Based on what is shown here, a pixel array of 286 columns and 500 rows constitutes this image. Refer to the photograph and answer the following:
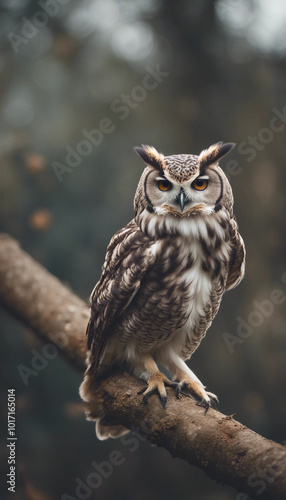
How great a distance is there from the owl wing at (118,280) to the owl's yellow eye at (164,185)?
0.16m

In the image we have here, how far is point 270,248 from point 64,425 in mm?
1327

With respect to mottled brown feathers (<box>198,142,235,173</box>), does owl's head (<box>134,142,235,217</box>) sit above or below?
below

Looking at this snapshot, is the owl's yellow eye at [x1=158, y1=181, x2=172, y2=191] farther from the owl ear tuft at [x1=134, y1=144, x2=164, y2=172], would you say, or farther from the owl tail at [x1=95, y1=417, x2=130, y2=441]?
the owl tail at [x1=95, y1=417, x2=130, y2=441]

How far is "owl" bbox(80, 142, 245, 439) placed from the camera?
1.19 metres

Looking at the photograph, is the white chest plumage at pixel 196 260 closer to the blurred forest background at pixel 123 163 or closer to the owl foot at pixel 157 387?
the owl foot at pixel 157 387

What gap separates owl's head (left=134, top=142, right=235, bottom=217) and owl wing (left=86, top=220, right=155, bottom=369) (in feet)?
0.34

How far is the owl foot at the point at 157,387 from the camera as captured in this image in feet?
4.09

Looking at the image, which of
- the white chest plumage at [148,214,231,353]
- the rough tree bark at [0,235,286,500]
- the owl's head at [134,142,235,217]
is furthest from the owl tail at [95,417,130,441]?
the owl's head at [134,142,235,217]

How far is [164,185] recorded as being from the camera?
1.17 m

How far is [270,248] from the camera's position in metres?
2.24

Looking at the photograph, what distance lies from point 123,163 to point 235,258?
1.04m

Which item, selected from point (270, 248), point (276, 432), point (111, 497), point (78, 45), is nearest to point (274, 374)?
point (276, 432)

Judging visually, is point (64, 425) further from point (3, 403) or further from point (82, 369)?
point (82, 369)

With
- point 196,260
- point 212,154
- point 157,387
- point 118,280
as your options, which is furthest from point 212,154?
point 157,387
